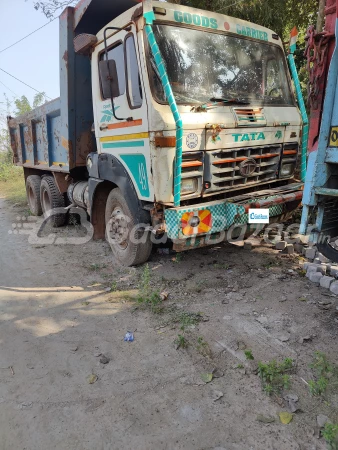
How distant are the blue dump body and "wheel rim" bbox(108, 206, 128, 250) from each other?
1417 millimetres

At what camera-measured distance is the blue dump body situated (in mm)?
4508

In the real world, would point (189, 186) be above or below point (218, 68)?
below

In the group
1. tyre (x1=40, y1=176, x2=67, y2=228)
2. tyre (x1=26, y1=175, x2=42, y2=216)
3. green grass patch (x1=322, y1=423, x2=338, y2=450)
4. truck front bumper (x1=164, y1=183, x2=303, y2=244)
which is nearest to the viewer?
green grass patch (x1=322, y1=423, x2=338, y2=450)

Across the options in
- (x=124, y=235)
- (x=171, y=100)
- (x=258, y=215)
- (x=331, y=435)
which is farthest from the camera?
(x=124, y=235)

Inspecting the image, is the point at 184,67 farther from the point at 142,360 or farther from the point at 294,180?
the point at 142,360

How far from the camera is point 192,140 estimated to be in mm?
3307

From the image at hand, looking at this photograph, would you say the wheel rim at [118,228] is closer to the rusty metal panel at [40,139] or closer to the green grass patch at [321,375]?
the rusty metal panel at [40,139]

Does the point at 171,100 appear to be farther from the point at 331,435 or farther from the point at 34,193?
the point at 34,193

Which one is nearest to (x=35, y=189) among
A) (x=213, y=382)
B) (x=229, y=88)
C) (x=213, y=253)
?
(x=213, y=253)

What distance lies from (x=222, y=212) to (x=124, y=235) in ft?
4.49

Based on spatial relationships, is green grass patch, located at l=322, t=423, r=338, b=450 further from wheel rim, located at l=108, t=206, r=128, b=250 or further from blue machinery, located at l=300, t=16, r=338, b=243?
wheel rim, located at l=108, t=206, r=128, b=250

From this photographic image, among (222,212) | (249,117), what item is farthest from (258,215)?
(249,117)

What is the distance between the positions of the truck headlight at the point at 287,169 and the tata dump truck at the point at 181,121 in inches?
0.5

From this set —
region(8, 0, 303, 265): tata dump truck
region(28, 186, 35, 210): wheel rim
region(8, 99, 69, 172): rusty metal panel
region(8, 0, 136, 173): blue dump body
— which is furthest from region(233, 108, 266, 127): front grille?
region(28, 186, 35, 210): wheel rim
